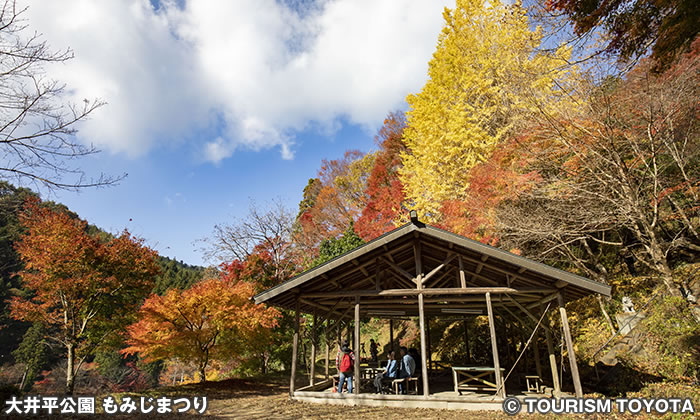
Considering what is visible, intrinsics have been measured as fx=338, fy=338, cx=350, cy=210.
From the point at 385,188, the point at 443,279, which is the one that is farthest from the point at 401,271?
the point at 385,188

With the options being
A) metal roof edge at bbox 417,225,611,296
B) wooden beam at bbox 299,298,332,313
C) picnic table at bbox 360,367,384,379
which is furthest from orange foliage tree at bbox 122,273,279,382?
metal roof edge at bbox 417,225,611,296

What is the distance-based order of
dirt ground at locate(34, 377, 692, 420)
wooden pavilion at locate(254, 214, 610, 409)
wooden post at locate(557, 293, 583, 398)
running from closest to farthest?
dirt ground at locate(34, 377, 692, 420), wooden post at locate(557, 293, 583, 398), wooden pavilion at locate(254, 214, 610, 409)

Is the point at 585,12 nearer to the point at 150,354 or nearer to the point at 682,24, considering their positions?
the point at 682,24

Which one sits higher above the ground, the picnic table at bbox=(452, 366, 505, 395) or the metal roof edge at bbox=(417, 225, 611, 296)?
the metal roof edge at bbox=(417, 225, 611, 296)

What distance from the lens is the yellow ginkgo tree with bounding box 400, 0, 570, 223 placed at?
44.5 ft

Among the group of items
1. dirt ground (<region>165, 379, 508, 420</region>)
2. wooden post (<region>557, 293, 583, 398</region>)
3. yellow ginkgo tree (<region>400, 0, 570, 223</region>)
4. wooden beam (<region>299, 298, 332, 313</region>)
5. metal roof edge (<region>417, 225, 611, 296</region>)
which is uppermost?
yellow ginkgo tree (<region>400, 0, 570, 223</region>)

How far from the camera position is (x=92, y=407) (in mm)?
6832

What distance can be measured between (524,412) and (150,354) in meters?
10.7

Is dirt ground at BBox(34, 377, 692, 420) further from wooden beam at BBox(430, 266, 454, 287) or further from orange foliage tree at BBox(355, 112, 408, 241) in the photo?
orange foliage tree at BBox(355, 112, 408, 241)

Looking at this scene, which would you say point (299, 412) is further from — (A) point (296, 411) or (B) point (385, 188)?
(B) point (385, 188)

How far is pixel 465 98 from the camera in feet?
51.3

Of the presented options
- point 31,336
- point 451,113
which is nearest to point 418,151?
point 451,113

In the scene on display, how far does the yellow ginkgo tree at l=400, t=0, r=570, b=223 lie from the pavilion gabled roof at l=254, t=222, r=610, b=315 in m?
5.29

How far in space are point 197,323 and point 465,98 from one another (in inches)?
569
